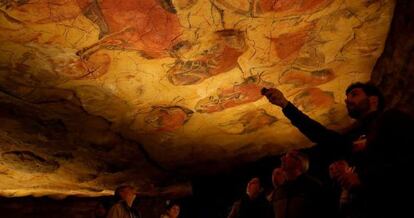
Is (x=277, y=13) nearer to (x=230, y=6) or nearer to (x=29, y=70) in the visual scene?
(x=230, y=6)

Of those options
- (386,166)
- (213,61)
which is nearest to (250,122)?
(213,61)

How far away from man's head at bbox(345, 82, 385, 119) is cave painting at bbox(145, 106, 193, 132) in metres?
2.61

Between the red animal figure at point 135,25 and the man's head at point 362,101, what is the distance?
1.73 meters

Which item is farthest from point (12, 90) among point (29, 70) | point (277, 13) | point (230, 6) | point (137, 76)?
point (277, 13)

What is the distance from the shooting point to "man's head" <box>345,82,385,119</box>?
233 centimetres

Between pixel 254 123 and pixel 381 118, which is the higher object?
pixel 254 123

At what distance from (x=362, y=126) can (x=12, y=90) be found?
3.71 m

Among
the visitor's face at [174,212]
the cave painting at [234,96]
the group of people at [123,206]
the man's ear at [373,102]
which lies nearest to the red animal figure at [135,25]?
the cave painting at [234,96]

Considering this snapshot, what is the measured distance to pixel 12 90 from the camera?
13.7 feet

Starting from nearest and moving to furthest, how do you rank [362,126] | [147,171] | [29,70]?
[362,126] < [29,70] < [147,171]

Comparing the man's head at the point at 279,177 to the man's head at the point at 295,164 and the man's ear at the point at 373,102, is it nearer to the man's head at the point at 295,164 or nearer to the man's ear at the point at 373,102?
the man's head at the point at 295,164

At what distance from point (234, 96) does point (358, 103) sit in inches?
89.3

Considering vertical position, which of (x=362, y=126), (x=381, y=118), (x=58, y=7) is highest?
(x=58, y=7)

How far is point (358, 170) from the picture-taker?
1.91m
